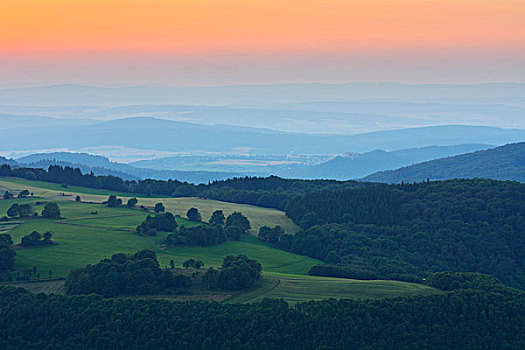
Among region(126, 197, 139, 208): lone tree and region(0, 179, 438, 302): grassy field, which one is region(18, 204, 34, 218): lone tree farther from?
region(126, 197, 139, 208): lone tree

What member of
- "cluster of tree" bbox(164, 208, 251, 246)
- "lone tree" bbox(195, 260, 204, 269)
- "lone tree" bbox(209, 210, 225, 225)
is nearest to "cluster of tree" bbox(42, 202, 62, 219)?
"cluster of tree" bbox(164, 208, 251, 246)

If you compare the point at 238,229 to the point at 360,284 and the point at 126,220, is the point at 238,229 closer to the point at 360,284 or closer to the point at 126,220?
the point at 126,220

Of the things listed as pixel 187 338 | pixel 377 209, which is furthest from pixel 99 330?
pixel 377 209

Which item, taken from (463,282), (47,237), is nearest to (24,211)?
(47,237)

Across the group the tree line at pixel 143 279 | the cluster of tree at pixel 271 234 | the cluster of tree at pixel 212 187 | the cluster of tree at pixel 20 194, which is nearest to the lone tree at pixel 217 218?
the cluster of tree at pixel 271 234

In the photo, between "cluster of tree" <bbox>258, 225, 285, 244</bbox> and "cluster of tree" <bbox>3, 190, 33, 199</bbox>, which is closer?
"cluster of tree" <bbox>258, 225, 285, 244</bbox>

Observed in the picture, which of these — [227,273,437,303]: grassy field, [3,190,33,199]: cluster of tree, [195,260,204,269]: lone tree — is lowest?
[227,273,437,303]: grassy field
